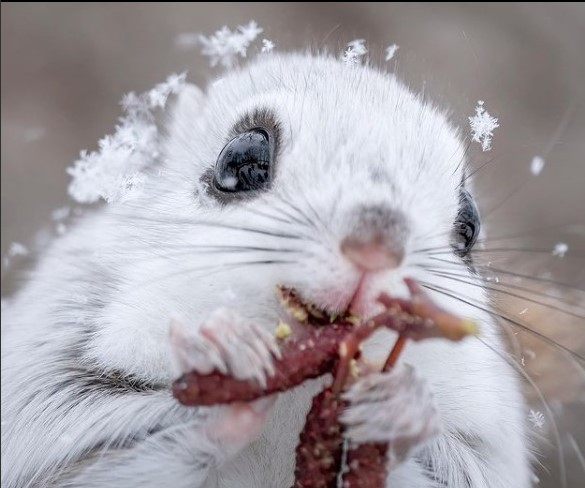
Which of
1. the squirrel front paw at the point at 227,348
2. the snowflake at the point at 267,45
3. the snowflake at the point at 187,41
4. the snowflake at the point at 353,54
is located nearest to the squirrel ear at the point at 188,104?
the snowflake at the point at 267,45

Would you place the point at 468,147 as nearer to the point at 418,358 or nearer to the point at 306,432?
the point at 418,358

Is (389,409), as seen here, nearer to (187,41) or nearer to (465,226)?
(465,226)

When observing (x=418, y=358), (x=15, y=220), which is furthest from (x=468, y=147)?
(x=15, y=220)

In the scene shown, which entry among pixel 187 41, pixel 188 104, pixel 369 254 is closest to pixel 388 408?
pixel 369 254

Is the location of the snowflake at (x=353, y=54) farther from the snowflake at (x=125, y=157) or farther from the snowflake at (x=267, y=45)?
the snowflake at (x=125, y=157)

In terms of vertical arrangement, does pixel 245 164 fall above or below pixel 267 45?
below

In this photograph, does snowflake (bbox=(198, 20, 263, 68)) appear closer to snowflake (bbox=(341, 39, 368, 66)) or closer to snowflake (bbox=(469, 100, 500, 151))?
snowflake (bbox=(341, 39, 368, 66))
